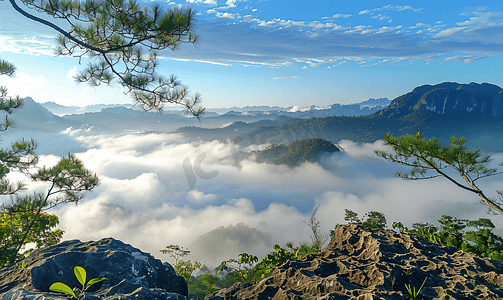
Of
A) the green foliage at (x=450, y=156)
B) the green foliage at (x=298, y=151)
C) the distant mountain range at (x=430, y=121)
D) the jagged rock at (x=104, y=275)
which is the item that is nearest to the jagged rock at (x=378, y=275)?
the jagged rock at (x=104, y=275)

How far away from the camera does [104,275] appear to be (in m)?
3.09

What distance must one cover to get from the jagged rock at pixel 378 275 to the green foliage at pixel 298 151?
472 feet

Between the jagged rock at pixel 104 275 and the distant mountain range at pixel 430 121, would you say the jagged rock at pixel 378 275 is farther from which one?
the distant mountain range at pixel 430 121

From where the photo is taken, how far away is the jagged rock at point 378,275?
3.03 meters

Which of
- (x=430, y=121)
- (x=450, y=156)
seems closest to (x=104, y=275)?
(x=450, y=156)

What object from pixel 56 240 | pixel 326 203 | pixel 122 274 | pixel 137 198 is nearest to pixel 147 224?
pixel 137 198

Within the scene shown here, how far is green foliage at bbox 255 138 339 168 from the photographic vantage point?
144m

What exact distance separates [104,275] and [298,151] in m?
151

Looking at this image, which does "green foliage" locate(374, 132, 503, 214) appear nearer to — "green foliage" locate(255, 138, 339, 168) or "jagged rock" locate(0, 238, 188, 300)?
"jagged rock" locate(0, 238, 188, 300)

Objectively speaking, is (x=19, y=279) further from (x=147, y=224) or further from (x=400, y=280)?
(x=147, y=224)

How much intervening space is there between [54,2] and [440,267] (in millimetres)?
9338

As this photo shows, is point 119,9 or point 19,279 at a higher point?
point 119,9

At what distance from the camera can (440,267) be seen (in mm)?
3738

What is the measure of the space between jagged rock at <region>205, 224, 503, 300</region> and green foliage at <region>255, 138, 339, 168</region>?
14393cm
